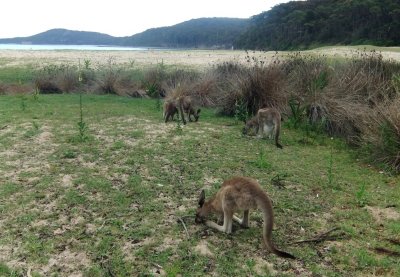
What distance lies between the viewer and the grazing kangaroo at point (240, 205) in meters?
4.65

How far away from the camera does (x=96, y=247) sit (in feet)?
15.5

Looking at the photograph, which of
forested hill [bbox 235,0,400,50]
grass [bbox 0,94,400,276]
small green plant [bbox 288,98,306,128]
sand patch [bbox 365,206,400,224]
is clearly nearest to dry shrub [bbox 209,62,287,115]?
small green plant [bbox 288,98,306,128]

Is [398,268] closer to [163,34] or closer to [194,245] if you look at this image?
[194,245]

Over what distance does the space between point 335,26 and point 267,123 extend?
60.8 m

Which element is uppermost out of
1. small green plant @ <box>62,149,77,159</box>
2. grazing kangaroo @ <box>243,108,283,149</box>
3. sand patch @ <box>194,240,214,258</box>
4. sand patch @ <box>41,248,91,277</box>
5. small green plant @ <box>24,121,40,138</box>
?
grazing kangaroo @ <box>243,108,283,149</box>

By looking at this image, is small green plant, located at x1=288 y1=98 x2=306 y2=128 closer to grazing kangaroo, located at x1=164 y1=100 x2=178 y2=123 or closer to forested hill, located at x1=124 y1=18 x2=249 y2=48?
grazing kangaroo, located at x1=164 y1=100 x2=178 y2=123

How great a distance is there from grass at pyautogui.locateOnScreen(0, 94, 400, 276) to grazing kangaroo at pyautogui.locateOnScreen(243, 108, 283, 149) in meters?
0.32

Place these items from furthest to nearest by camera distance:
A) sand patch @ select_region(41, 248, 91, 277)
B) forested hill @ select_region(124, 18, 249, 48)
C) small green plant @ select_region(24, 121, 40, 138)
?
forested hill @ select_region(124, 18, 249, 48) < small green plant @ select_region(24, 121, 40, 138) < sand patch @ select_region(41, 248, 91, 277)

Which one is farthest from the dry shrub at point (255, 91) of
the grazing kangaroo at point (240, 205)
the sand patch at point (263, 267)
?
the sand patch at point (263, 267)

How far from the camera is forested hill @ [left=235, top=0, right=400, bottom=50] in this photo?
188 ft

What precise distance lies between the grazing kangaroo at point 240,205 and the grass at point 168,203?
13cm

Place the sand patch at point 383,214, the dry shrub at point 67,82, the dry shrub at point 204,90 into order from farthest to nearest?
the dry shrub at point 67,82, the dry shrub at point 204,90, the sand patch at point 383,214

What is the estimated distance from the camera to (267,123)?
9.65 meters

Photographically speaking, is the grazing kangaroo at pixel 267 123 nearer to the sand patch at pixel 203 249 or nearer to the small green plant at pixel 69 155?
the small green plant at pixel 69 155
